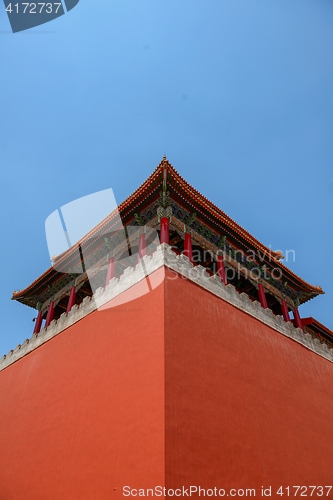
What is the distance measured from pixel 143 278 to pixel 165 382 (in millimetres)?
2465

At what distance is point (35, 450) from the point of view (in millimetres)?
6375

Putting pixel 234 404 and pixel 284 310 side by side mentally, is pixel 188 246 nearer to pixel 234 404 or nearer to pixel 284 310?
pixel 234 404

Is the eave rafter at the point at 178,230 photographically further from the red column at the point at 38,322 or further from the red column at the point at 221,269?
the red column at the point at 38,322

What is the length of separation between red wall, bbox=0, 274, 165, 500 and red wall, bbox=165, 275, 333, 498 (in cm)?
32

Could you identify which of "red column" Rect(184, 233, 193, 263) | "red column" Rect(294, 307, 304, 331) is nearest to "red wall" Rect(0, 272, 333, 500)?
"red column" Rect(184, 233, 193, 263)

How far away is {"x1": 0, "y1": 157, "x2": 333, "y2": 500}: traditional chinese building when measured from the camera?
15.7 feet

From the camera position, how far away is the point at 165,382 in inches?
193

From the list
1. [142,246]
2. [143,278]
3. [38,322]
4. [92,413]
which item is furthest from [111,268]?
[92,413]

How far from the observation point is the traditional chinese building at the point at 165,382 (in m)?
4.78

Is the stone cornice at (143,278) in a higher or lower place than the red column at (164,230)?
lower

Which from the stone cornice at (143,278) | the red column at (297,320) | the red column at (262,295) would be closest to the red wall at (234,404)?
the stone cornice at (143,278)

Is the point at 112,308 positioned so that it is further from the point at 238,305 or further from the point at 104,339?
the point at 238,305

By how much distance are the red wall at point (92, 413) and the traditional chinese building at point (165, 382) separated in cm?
2

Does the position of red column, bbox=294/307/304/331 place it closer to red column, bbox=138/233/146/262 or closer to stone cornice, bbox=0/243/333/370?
stone cornice, bbox=0/243/333/370
